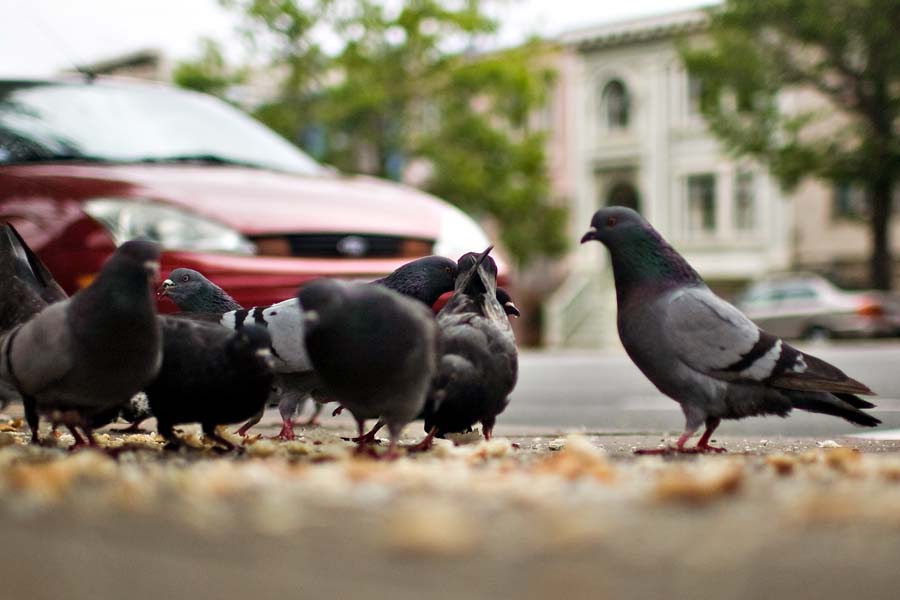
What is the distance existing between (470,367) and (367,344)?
624 millimetres

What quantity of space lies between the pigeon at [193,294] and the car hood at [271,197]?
0.99 m

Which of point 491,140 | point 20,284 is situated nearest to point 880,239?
point 491,140

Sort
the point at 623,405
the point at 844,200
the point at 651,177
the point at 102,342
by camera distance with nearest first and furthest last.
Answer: the point at 102,342 < the point at 623,405 < the point at 844,200 < the point at 651,177

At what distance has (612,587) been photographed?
1812 mm

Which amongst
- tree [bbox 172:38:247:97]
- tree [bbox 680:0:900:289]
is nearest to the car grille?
tree [bbox 680:0:900:289]

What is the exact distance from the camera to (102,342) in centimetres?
363

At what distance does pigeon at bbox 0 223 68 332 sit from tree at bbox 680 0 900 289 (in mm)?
23466

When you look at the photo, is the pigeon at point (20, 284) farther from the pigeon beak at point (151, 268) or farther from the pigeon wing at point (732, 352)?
the pigeon wing at point (732, 352)

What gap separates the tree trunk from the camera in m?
27.6

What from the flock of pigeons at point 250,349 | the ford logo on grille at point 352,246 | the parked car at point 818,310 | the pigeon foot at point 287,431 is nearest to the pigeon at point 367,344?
the flock of pigeons at point 250,349

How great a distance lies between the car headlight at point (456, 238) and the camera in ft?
21.9

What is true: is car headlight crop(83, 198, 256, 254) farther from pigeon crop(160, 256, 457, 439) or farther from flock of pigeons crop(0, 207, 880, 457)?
pigeon crop(160, 256, 457, 439)

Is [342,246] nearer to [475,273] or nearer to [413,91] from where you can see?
[475,273]

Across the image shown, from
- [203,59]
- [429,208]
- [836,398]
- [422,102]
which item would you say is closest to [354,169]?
[422,102]
